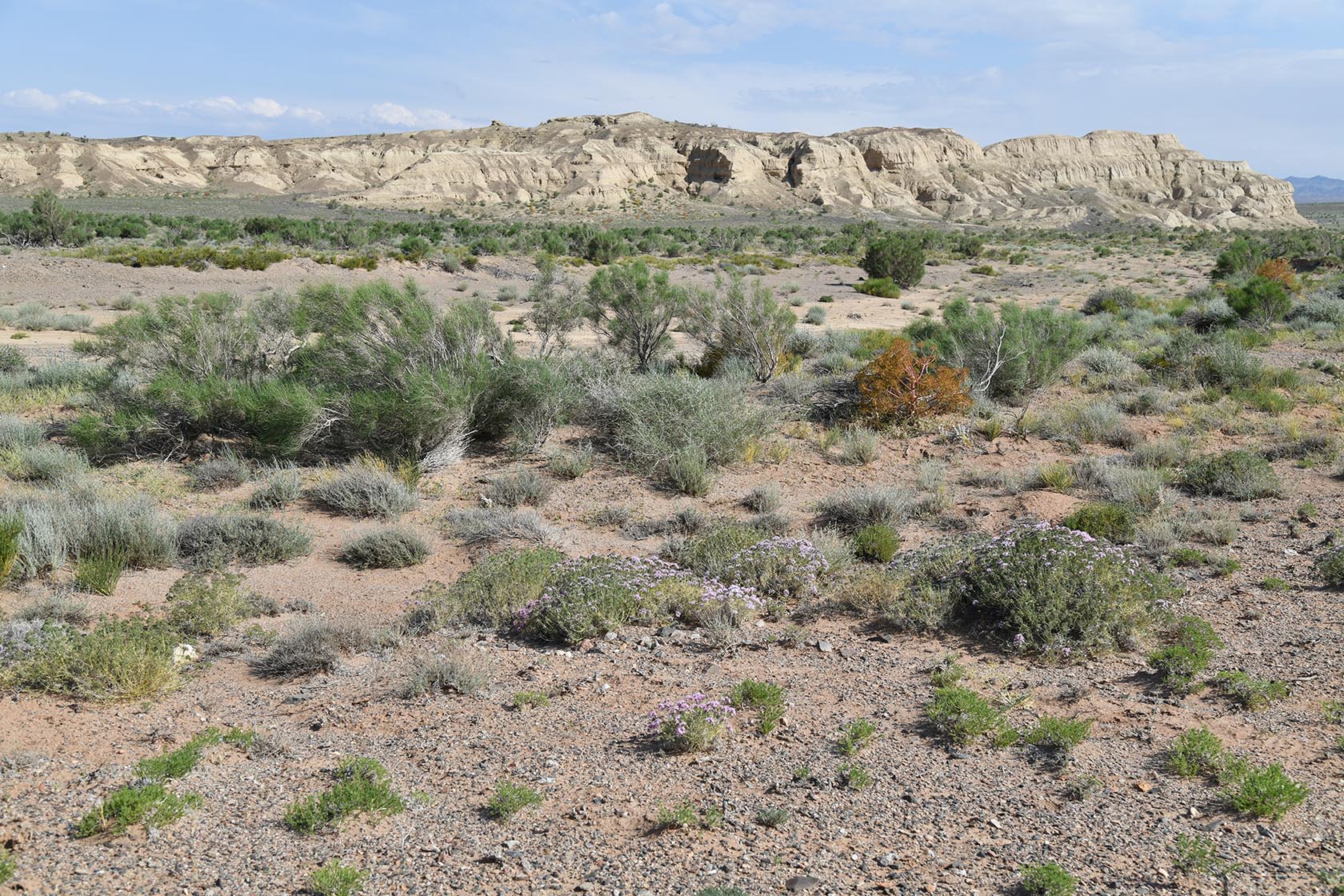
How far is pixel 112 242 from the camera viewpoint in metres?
35.8

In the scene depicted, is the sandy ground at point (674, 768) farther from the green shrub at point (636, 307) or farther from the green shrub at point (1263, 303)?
the green shrub at point (1263, 303)

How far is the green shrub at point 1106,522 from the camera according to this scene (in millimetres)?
7992

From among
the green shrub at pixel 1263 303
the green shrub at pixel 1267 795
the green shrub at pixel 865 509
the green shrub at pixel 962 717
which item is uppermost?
the green shrub at pixel 1263 303

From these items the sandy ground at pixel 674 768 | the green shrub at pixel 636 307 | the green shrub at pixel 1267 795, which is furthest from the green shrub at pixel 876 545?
the green shrub at pixel 636 307

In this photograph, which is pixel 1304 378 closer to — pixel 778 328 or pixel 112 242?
pixel 778 328

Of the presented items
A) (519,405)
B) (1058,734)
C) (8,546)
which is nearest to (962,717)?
(1058,734)

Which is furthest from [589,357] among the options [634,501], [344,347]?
[634,501]

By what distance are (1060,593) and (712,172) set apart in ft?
278

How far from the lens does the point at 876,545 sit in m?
7.90

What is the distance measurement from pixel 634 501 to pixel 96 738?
17.9ft

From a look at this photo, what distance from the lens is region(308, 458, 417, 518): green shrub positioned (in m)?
8.88

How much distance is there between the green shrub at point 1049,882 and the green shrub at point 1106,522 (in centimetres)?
480

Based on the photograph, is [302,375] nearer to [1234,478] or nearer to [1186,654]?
[1186,654]

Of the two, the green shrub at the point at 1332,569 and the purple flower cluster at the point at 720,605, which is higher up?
the green shrub at the point at 1332,569
